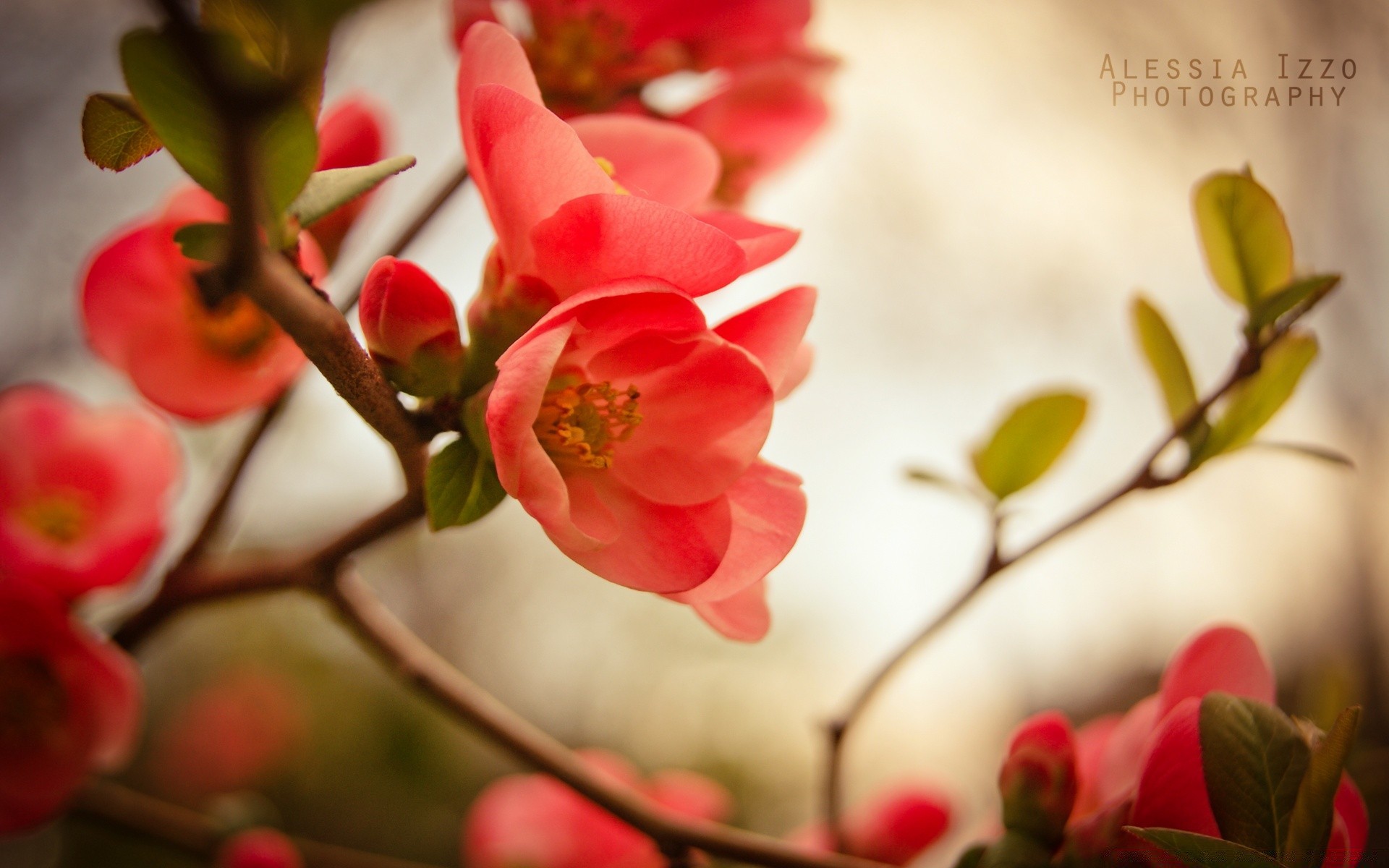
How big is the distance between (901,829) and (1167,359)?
0.32 metres

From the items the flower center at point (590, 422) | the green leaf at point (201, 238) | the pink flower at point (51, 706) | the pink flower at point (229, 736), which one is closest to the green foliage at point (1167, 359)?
the flower center at point (590, 422)

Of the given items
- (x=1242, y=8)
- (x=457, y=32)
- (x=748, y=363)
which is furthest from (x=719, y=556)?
(x=1242, y=8)

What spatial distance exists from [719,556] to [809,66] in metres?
0.32

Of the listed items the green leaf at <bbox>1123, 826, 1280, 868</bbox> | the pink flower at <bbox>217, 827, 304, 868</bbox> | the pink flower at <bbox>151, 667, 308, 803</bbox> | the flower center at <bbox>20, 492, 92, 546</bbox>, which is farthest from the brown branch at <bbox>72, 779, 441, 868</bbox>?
the pink flower at <bbox>151, 667, 308, 803</bbox>

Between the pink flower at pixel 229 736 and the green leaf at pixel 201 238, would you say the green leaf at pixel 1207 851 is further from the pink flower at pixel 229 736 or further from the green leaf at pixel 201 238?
the pink flower at pixel 229 736

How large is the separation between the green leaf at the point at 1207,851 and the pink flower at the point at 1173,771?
4cm

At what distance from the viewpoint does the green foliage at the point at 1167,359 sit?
352mm

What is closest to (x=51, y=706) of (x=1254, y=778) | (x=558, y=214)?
(x=558, y=214)

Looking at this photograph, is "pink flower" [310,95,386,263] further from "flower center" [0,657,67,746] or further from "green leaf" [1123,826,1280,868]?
"green leaf" [1123,826,1280,868]

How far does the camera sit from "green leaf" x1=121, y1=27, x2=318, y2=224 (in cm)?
17

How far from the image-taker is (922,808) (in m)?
0.51

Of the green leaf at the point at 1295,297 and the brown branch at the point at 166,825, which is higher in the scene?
the green leaf at the point at 1295,297

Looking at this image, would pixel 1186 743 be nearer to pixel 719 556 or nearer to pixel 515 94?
pixel 719 556

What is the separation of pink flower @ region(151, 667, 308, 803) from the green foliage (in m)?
1.46
